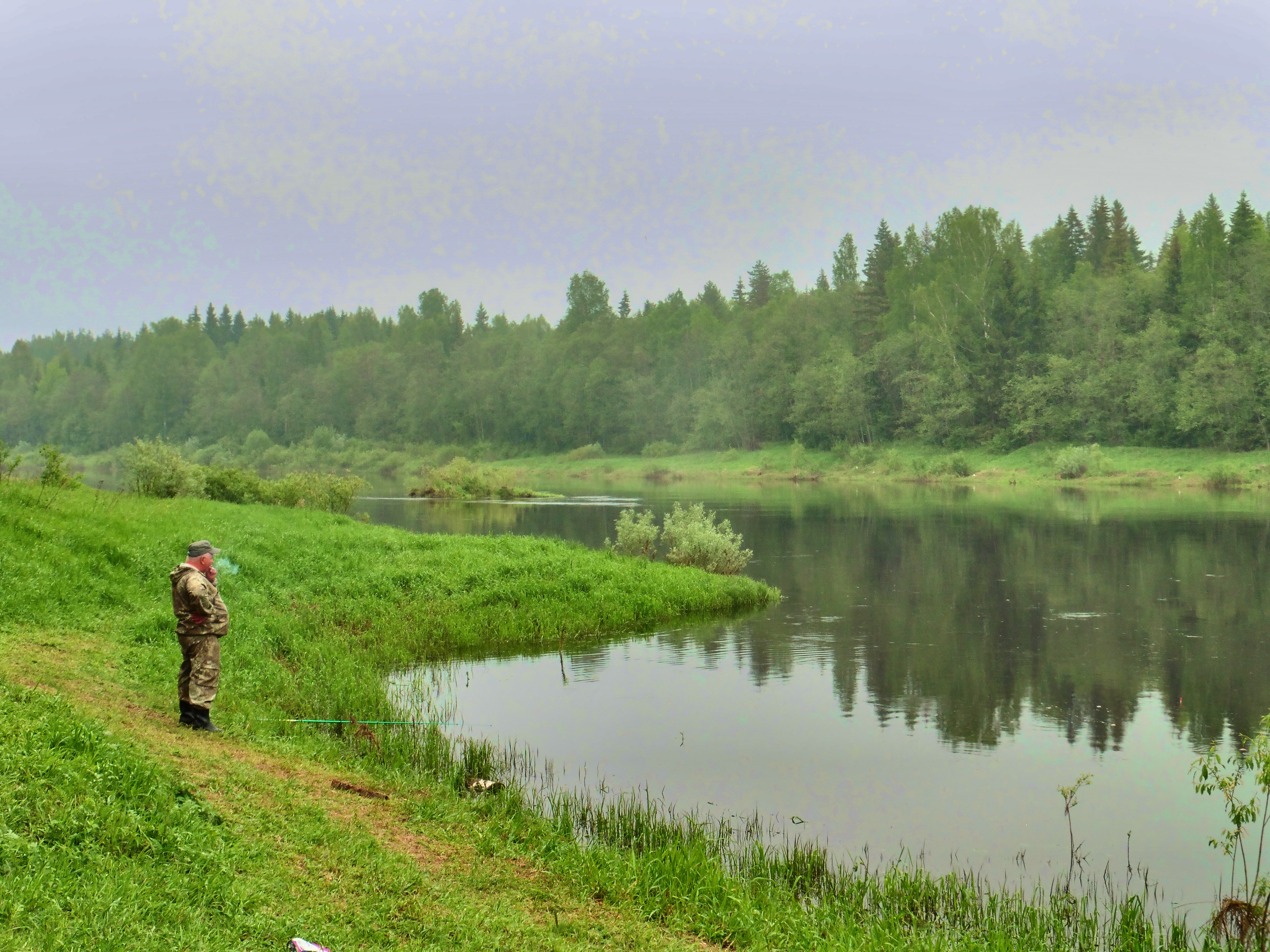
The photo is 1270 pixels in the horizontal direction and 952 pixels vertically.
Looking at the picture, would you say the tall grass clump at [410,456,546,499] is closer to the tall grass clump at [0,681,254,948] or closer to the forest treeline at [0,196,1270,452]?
the forest treeline at [0,196,1270,452]

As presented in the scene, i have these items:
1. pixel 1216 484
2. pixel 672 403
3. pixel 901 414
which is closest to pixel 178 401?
pixel 672 403

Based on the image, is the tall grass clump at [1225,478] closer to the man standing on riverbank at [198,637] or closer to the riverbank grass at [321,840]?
the riverbank grass at [321,840]

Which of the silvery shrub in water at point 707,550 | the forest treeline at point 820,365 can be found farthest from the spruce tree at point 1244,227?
the silvery shrub in water at point 707,550

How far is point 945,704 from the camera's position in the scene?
1902 cm

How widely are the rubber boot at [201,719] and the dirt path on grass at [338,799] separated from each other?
16 cm

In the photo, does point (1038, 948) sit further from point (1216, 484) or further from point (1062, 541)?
point (1216, 484)

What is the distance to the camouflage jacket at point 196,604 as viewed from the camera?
1148 cm

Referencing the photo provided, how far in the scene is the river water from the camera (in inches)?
516

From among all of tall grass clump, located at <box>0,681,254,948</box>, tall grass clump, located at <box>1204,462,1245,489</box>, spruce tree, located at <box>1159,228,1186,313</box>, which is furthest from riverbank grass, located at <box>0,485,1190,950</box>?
spruce tree, located at <box>1159,228,1186,313</box>

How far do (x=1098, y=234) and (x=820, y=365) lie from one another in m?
33.0

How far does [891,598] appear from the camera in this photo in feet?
102

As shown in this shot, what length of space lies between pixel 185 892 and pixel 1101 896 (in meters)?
9.13

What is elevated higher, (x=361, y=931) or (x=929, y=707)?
(x=361, y=931)

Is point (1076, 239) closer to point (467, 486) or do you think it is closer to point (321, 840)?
point (467, 486)
